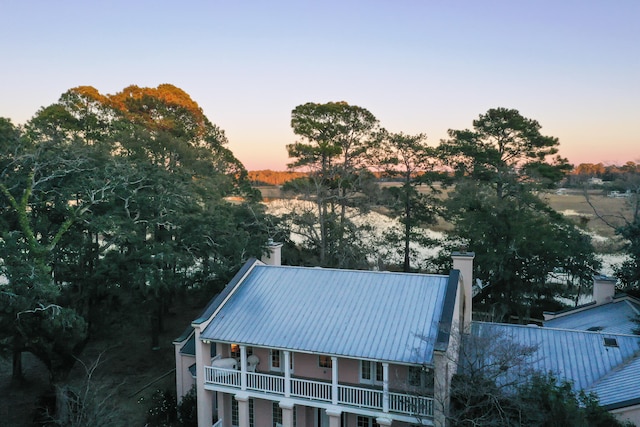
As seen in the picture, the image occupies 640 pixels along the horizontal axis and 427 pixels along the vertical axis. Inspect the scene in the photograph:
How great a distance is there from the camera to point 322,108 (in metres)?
34.2

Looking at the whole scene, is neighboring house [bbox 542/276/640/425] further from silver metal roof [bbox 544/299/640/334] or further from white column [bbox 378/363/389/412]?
white column [bbox 378/363/389/412]

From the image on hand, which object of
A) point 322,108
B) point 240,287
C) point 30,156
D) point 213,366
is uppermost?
point 322,108

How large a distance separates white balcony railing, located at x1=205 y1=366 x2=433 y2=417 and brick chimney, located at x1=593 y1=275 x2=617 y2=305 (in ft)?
45.8

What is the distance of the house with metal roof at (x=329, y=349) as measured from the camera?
13500mm

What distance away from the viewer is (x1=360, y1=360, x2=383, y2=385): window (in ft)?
48.7

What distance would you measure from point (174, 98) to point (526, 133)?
31483 millimetres

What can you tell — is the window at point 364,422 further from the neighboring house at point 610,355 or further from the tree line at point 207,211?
the tree line at point 207,211

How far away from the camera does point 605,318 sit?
19781 millimetres

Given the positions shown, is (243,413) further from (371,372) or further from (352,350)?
(352,350)

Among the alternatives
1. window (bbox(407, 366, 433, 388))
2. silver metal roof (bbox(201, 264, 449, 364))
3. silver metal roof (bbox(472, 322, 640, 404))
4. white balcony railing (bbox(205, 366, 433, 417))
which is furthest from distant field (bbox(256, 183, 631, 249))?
window (bbox(407, 366, 433, 388))

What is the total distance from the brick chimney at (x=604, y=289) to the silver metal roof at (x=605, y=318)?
354 mm

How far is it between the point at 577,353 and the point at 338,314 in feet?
28.4

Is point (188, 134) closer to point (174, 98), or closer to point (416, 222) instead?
point (174, 98)

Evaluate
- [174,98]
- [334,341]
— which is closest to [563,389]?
[334,341]
